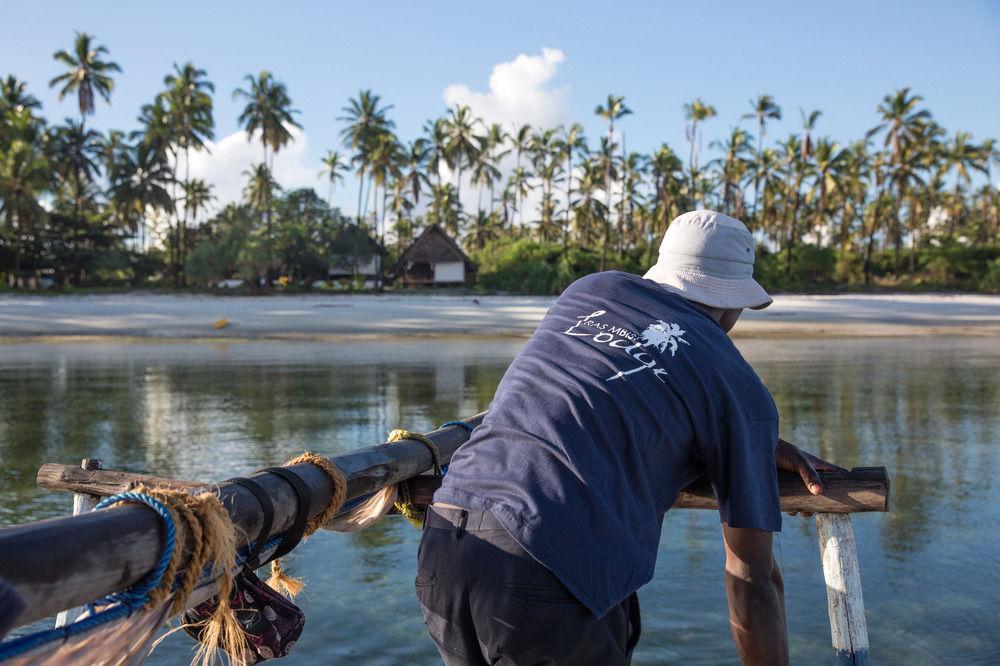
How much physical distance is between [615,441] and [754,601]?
610 millimetres

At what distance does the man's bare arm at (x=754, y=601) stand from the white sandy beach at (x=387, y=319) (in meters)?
26.4

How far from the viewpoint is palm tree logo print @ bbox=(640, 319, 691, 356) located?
82.4 inches

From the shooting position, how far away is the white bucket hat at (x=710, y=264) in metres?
2.31

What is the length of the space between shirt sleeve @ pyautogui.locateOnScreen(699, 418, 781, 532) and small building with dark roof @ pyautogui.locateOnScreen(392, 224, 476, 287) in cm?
4958

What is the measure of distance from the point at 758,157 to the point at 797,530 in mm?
60148

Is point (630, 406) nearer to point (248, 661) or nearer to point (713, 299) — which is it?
point (713, 299)

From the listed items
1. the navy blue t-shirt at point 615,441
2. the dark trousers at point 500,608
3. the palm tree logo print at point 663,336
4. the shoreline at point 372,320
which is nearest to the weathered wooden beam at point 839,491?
the navy blue t-shirt at point 615,441

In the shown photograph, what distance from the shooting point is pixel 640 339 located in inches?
83.0

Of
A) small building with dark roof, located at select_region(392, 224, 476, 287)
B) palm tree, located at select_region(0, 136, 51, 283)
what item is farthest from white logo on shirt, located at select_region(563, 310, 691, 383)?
small building with dark roof, located at select_region(392, 224, 476, 287)

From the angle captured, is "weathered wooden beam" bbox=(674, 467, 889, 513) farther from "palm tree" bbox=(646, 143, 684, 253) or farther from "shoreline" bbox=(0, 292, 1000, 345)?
"palm tree" bbox=(646, 143, 684, 253)

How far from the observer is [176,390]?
14.8m

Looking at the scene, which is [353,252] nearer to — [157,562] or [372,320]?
[372,320]

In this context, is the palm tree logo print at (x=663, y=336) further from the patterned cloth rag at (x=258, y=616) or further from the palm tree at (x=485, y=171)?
the palm tree at (x=485, y=171)

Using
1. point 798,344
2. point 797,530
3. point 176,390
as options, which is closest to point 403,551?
point 797,530
